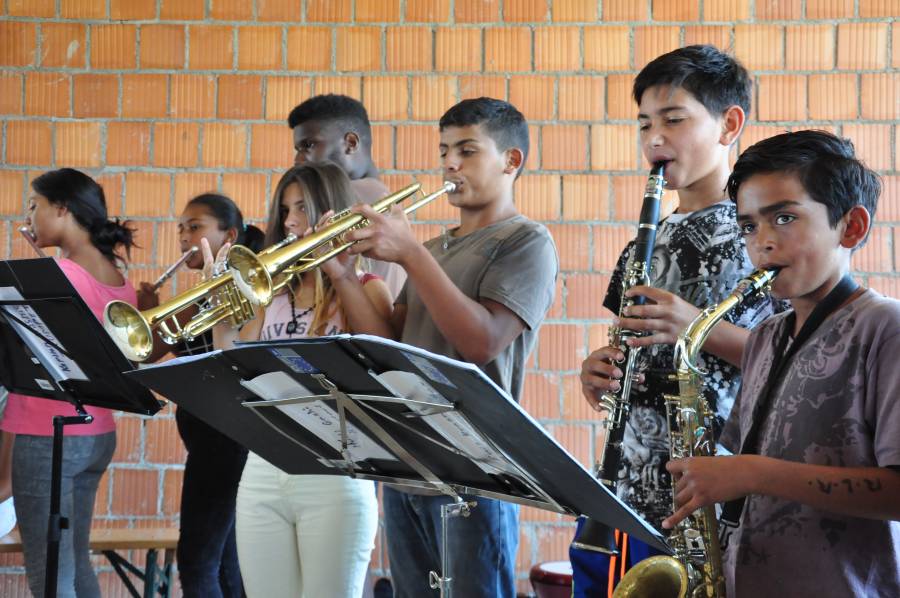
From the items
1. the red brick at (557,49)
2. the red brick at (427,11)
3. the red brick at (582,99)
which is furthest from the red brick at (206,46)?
the red brick at (582,99)

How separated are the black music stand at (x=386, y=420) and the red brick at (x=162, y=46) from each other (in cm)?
251

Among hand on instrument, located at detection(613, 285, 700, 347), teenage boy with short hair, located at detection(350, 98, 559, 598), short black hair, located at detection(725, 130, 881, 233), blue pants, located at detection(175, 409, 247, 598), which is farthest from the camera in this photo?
blue pants, located at detection(175, 409, 247, 598)

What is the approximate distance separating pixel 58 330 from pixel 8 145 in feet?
6.50

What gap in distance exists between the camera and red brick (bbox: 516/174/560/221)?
391cm

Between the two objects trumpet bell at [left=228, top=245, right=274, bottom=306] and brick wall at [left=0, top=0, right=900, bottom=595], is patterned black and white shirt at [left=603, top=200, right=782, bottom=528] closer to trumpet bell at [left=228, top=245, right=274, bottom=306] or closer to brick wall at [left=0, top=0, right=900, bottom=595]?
trumpet bell at [left=228, top=245, right=274, bottom=306]

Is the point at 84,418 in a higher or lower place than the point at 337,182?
lower

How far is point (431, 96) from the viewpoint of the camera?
3.95m

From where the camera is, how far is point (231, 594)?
11.0 feet

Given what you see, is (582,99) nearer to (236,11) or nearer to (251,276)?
(236,11)

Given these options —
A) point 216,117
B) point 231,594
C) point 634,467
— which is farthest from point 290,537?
point 216,117

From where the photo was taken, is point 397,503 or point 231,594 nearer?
point 397,503

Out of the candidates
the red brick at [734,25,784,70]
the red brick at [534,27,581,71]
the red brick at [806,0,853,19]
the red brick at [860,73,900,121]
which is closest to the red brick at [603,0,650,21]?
the red brick at [534,27,581,71]

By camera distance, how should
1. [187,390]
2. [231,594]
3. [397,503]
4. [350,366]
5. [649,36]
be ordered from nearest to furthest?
[350,366] → [187,390] → [397,503] → [231,594] → [649,36]

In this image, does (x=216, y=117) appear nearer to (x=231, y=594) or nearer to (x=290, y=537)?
(x=231, y=594)
